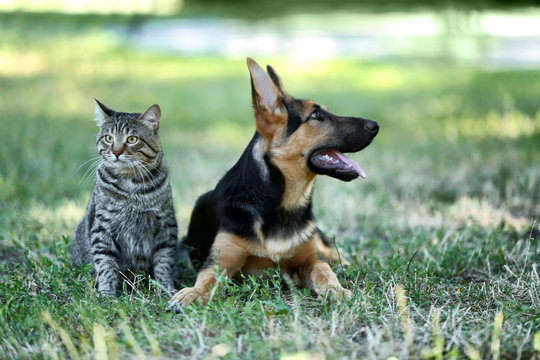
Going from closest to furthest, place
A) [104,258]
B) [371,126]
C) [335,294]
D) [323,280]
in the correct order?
[335,294] → [323,280] → [371,126] → [104,258]

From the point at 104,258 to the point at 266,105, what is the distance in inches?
63.0

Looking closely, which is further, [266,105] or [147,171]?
[147,171]

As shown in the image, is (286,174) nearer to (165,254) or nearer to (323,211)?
(165,254)

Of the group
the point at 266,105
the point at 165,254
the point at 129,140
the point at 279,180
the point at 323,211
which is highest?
the point at 266,105

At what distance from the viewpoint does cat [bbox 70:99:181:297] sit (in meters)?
4.62

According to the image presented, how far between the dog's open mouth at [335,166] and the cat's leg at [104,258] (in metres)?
1.60

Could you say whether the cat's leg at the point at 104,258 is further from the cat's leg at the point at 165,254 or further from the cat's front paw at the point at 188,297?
the cat's front paw at the point at 188,297

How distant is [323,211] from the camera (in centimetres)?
671

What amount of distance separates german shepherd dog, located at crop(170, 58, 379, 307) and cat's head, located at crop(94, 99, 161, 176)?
683 mm

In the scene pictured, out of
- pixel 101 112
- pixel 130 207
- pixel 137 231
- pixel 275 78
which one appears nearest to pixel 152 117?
pixel 101 112

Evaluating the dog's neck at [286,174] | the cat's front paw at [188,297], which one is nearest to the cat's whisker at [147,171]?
the dog's neck at [286,174]

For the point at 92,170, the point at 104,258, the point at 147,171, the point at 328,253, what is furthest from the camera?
the point at 92,170

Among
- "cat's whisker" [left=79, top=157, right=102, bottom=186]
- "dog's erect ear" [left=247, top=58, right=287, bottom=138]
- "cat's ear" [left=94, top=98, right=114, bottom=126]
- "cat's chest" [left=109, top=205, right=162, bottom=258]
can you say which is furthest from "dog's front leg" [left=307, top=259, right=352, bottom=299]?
"cat's ear" [left=94, top=98, right=114, bottom=126]

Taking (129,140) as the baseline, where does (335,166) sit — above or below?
below
